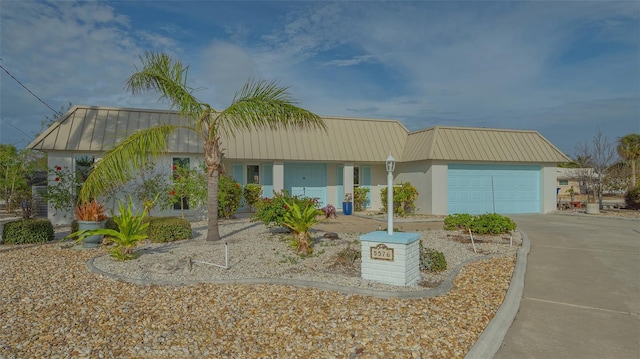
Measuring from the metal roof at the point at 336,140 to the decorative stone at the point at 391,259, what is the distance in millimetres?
9202

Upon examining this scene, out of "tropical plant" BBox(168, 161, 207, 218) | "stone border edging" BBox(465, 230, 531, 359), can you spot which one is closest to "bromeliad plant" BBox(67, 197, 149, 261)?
"stone border edging" BBox(465, 230, 531, 359)

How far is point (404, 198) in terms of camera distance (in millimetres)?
17016

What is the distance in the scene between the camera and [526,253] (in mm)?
8344

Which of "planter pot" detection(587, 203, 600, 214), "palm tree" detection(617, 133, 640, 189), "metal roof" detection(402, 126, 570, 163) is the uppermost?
"palm tree" detection(617, 133, 640, 189)

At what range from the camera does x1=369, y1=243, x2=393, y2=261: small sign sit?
592 centimetres

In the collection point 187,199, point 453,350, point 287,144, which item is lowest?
point 453,350

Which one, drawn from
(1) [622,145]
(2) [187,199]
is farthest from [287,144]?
(1) [622,145]

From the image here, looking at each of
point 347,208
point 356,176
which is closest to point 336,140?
point 356,176

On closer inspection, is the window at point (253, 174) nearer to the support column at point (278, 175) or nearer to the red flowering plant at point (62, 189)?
the support column at point (278, 175)

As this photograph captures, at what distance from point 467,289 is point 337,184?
13177 mm

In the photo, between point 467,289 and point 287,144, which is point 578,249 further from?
point 287,144

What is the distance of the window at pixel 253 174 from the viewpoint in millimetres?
17448

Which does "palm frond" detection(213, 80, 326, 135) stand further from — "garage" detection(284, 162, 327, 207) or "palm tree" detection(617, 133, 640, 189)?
"palm tree" detection(617, 133, 640, 189)

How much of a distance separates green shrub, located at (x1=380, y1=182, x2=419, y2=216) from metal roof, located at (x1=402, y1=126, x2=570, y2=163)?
1.38m
